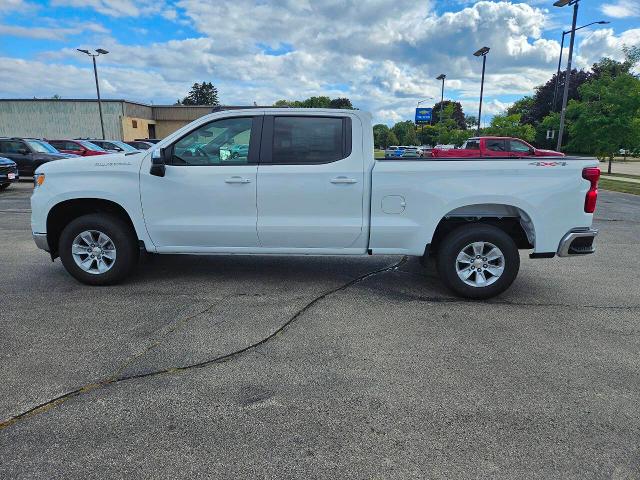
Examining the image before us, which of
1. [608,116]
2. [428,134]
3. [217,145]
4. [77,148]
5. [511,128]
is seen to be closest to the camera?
[217,145]

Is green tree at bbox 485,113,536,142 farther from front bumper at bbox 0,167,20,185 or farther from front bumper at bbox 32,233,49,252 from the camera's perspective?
front bumper at bbox 32,233,49,252

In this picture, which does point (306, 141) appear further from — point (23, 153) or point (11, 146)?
point (11, 146)

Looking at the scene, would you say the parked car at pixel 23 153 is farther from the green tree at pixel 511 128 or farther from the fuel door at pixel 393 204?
the green tree at pixel 511 128

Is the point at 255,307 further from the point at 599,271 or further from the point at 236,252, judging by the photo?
the point at 599,271

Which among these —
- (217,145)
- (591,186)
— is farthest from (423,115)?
(217,145)

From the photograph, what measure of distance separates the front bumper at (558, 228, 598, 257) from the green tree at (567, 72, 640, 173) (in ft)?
77.5

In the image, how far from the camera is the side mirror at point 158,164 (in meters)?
4.73

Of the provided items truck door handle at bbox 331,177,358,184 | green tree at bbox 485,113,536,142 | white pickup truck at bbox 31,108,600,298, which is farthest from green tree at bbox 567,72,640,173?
truck door handle at bbox 331,177,358,184

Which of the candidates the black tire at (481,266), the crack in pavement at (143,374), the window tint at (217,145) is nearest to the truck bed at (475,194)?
the black tire at (481,266)

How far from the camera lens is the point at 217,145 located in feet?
16.1

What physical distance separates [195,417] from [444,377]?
1751 mm

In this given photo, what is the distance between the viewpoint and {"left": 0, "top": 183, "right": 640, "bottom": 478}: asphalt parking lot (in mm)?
2449

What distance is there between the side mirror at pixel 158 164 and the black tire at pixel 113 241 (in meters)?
0.80

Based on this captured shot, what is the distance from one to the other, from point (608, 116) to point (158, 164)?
2711 centimetres
